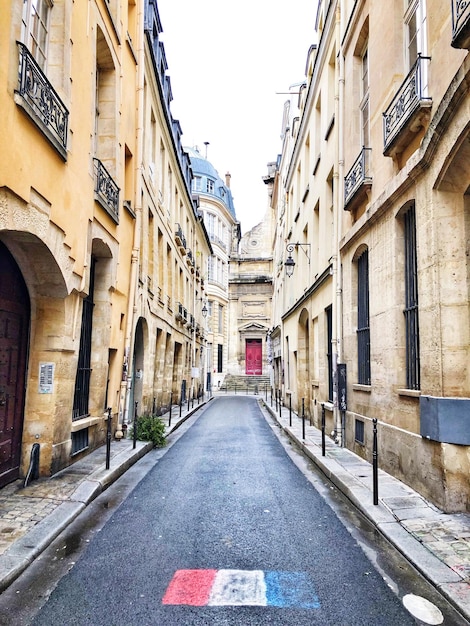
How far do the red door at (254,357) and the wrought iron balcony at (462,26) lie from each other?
38485 millimetres

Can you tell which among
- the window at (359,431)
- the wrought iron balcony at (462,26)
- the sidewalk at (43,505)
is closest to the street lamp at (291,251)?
the window at (359,431)

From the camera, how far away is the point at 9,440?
655 cm

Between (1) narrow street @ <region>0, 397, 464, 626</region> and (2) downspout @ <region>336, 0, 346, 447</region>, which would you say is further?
(2) downspout @ <region>336, 0, 346, 447</region>

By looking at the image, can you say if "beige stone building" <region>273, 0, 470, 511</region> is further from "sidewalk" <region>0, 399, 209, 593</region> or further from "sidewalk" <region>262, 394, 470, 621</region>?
"sidewalk" <region>0, 399, 209, 593</region>

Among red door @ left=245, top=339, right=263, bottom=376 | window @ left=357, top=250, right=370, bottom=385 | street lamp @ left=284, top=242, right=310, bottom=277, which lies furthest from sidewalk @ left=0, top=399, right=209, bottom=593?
red door @ left=245, top=339, right=263, bottom=376

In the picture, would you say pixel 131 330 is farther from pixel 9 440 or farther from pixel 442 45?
pixel 442 45

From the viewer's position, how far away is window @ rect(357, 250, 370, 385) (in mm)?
9070

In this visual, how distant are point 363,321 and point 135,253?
5520 millimetres

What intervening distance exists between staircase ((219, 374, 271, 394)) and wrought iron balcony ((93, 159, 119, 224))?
92.3ft

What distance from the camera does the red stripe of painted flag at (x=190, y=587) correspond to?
3553 millimetres

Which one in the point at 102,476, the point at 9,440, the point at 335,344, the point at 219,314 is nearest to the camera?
the point at 9,440

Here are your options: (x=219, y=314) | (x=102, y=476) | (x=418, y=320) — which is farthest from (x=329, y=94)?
(x=219, y=314)

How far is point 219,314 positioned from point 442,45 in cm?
3627

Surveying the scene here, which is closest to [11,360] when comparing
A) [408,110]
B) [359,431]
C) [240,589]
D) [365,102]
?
[240,589]
